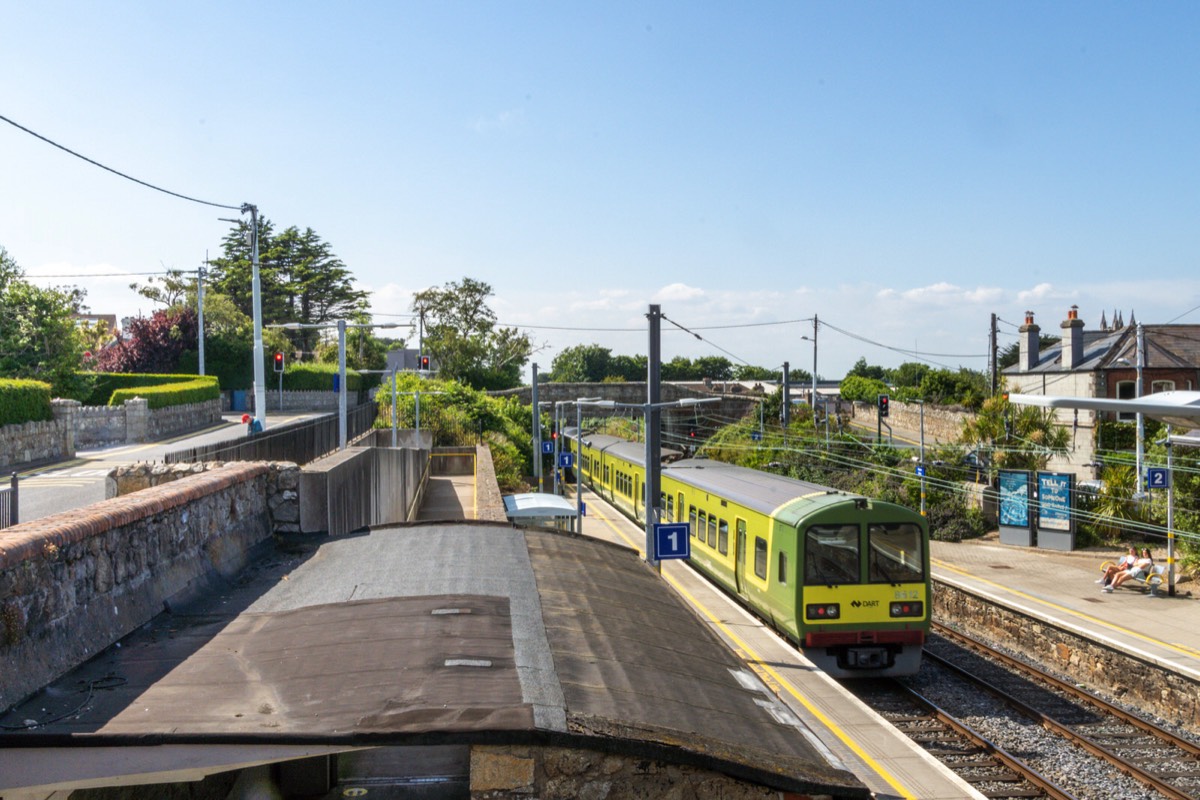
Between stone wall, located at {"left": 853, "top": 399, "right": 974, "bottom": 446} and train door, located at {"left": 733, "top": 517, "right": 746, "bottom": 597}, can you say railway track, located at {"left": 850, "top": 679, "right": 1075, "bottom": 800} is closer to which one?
train door, located at {"left": 733, "top": 517, "right": 746, "bottom": 597}

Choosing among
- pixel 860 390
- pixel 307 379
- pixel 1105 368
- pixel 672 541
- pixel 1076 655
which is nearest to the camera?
pixel 672 541

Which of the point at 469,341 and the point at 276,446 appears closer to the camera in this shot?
the point at 276,446

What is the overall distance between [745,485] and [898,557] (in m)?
4.80

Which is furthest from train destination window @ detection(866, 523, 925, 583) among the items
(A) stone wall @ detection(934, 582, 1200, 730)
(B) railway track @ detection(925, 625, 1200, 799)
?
(A) stone wall @ detection(934, 582, 1200, 730)

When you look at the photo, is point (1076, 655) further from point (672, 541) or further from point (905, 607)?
point (672, 541)

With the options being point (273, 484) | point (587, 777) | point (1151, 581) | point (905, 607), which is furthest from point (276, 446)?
point (1151, 581)

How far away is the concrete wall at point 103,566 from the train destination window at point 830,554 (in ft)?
29.4

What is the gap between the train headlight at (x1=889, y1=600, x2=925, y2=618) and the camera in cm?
1528

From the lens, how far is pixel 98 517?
5875 mm

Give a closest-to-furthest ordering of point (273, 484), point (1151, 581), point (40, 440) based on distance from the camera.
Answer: point (273, 484)
point (1151, 581)
point (40, 440)

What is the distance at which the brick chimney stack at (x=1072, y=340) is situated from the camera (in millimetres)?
46344

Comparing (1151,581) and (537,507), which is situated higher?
(537,507)

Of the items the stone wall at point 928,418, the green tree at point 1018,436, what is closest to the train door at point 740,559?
the green tree at point 1018,436

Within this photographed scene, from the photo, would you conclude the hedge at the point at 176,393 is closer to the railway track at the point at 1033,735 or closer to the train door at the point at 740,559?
the train door at the point at 740,559
